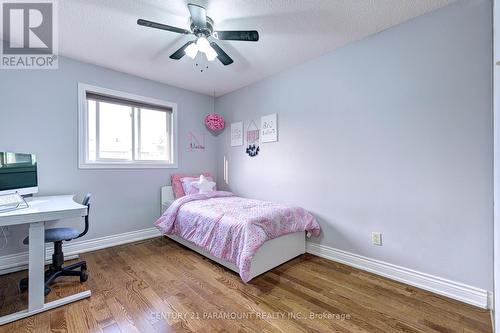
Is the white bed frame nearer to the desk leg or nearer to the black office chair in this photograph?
the black office chair

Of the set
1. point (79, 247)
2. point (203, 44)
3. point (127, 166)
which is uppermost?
point (203, 44)

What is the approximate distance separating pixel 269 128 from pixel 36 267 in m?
2.93

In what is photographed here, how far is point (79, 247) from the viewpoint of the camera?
2.89 meters

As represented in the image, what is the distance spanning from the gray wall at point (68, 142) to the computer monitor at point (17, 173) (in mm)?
479

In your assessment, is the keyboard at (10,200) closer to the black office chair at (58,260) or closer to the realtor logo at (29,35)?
the black office chair at (58,260)

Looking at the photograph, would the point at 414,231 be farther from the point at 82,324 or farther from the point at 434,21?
the point at 82,324

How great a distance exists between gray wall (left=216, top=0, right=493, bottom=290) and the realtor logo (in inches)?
108

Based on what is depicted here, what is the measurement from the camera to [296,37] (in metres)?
2.46

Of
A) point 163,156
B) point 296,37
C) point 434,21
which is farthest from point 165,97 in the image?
point 434,21

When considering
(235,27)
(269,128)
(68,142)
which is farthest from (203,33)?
(68,142)

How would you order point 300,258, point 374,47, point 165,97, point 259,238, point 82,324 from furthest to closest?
point 165,97, point 300,258, point 374,47, point 259,238, point 82,324

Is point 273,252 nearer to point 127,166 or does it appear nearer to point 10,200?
point 10,200

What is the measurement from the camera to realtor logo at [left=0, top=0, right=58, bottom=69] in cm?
203

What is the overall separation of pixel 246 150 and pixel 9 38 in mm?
3140
